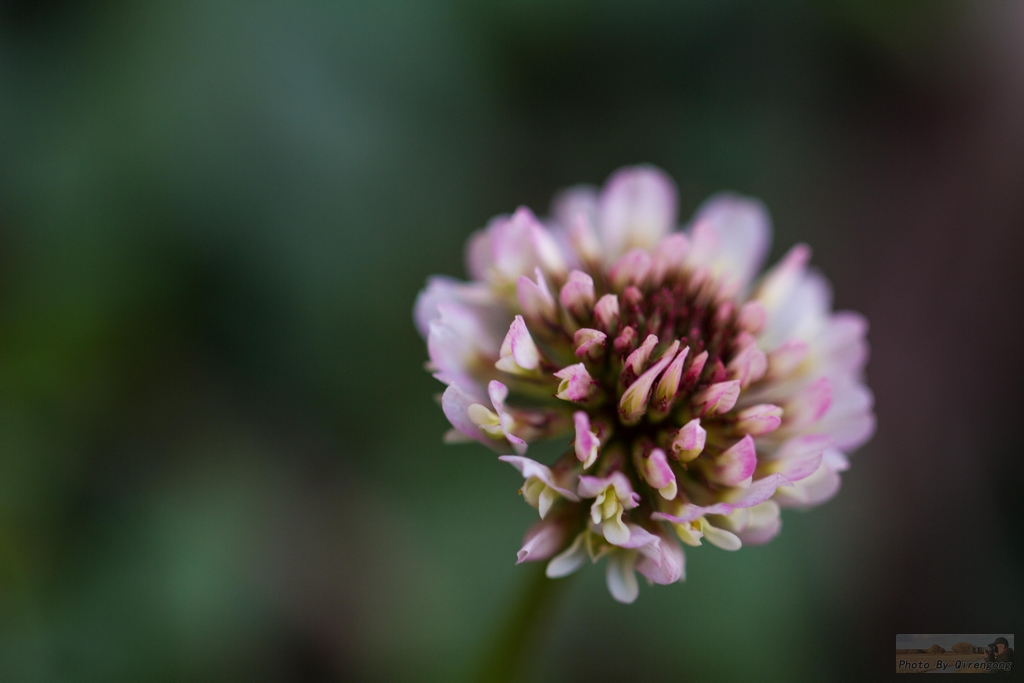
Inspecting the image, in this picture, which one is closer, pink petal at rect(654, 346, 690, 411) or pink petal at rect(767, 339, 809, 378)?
pink petal at rect(654, 346, 690, 411)

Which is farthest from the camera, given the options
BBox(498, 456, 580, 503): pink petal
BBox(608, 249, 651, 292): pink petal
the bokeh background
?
the bokeh background

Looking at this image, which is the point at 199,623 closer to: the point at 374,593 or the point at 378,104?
the point at 374,593

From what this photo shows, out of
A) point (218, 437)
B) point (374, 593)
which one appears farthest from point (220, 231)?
point (374, 593)

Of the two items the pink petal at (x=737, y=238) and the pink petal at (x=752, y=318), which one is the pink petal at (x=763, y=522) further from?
the pink petal at (x=737, y=238)

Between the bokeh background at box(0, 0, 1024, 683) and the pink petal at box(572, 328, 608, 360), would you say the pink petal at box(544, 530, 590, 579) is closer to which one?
the pink petal at box(572, 328, 608, 360)

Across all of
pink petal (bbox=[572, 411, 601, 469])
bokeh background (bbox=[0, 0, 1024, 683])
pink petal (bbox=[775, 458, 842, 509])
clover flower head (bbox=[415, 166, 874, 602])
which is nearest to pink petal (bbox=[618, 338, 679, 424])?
clover flower head (bbox=[415, 166, 874, 602])

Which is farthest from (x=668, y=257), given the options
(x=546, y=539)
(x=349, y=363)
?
(x=349, y=363)

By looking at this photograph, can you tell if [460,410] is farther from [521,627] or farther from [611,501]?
[521,627]
